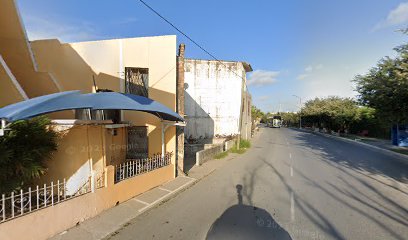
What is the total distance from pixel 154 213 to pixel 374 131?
130 ft

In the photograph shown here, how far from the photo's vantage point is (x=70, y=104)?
632cm

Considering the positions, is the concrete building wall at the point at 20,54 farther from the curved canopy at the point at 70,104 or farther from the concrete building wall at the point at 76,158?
the curved canopy at the point at 70,104

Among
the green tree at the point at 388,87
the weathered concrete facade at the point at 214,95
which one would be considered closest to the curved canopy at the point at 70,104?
the green tree at the point at 388,87

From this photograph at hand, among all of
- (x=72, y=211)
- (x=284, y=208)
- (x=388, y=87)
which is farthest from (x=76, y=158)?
(x=388, y=87)

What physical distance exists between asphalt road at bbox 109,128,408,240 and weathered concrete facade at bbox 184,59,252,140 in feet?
49.2

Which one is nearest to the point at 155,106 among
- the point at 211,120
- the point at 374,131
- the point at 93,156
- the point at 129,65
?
the point at 93,156

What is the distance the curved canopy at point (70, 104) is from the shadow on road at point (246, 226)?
12.6 ft

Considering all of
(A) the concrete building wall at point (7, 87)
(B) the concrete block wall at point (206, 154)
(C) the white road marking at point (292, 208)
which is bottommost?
(C) the white road marking at point (292, 208)

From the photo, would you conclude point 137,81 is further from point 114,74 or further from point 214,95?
point 214,95

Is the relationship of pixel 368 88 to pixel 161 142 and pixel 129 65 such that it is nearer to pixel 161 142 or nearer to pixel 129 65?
pixel 161 142

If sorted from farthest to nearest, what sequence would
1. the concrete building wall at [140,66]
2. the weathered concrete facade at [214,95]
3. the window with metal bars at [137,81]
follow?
the weathered concrete facade at [214,95] < the window with metal bars at [137,81] < the concrete building wall at [140,66]

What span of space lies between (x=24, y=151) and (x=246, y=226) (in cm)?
551

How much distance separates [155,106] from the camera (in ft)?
28.9

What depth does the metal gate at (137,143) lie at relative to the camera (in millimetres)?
11633
